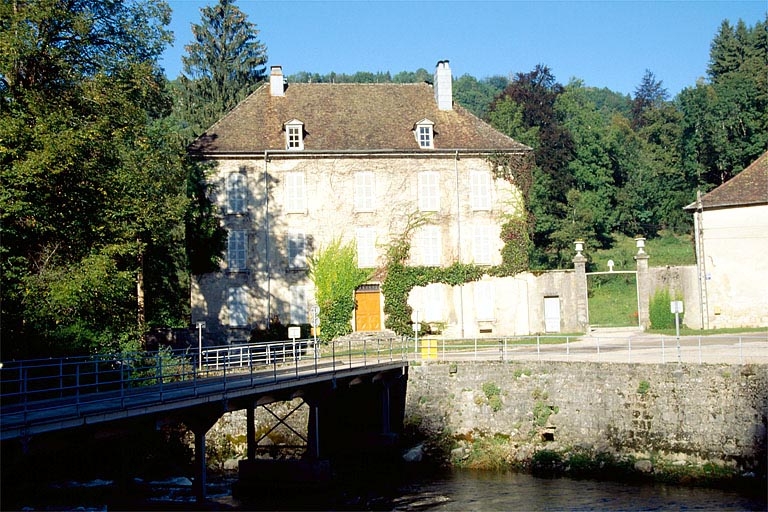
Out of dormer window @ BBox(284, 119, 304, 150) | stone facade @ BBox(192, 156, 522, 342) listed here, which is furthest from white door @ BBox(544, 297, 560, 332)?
dormer window @ BBox(284, 119, 304, 150)

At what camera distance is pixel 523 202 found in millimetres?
40375

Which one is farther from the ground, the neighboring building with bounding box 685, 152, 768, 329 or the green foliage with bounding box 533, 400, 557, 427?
the neighboring building with bounding box 685, 152, 768, 329

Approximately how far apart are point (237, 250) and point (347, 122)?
26.1ft

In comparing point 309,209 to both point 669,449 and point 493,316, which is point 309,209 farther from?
point 669,449

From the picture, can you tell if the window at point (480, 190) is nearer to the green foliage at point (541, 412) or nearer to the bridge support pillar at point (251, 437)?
the green foliage at point (541, 412)

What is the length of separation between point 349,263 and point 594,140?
29179mm

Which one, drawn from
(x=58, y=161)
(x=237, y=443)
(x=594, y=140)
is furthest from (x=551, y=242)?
(x=58, y=161)

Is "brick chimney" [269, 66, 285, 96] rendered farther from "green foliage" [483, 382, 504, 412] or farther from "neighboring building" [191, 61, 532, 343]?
"green foliage" [483, 382, 504, 412]

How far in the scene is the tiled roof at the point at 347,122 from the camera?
39.6 meters

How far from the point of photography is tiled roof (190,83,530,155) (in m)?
39.6

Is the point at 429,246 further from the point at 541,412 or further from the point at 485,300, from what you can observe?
the point at 541,412

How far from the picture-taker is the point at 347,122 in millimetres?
41031

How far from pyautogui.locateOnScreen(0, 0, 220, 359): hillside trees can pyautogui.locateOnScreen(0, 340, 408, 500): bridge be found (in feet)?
4.99

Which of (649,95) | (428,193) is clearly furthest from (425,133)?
(649,95)
